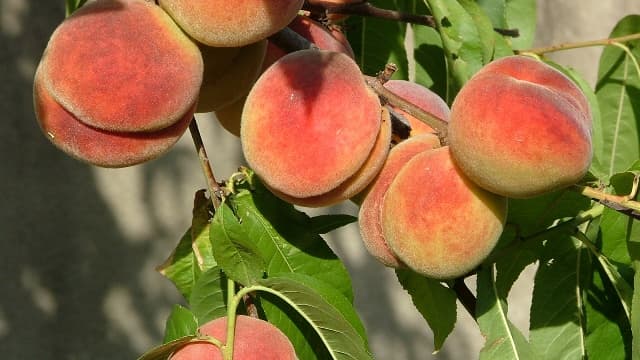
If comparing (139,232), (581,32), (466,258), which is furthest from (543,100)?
(581,32)

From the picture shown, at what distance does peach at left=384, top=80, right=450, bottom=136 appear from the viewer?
0.96 metres

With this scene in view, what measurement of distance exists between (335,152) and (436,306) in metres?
0.31

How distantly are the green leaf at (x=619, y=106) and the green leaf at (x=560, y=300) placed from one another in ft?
1.21

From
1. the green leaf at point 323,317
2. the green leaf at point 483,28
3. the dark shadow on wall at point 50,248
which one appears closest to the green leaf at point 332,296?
the green leaf at point 323,317

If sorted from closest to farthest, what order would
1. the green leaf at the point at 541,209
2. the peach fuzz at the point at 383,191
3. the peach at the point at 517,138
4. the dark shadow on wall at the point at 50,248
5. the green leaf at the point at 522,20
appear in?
the peach at the point at 517,138 < the peach fuzz at the point at 383,191 < the green leaf at the point at 541,209 < the green leaf at the point at 522,20 < the dark shadow on wall at the point at 50,248

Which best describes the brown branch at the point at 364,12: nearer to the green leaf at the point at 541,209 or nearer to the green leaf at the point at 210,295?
the green leaf at the point at 541,209

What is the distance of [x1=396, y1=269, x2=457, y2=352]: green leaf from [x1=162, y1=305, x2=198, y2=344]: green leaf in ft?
0.93

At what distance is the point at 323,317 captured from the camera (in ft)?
3.01

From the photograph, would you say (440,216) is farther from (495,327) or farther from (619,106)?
(619,106)

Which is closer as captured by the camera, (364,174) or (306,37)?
(364,174)

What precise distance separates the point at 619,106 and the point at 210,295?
83 centimetres

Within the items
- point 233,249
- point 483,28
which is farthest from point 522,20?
point 233,249

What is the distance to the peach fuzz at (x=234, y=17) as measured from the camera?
80cm

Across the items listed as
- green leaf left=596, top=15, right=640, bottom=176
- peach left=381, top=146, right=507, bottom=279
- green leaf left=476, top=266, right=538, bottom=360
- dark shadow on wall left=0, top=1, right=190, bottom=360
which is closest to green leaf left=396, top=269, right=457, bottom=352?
green leaf left=476, top=266, right=538, bottom=360
